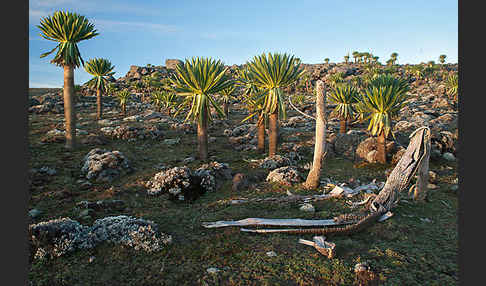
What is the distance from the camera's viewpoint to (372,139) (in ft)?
50.7

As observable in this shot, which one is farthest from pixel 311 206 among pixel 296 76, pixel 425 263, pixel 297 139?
pixel 297 139

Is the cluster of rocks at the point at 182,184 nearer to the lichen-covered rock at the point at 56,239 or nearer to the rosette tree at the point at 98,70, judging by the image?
the lichen-covered rock at the point at 56,239

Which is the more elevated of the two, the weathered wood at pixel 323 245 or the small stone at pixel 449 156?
the small stone at pixel 449 156

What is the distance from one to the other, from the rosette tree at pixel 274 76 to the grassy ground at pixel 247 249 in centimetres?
558

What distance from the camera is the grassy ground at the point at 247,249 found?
4.62 meters

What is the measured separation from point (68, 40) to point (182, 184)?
14181 mm

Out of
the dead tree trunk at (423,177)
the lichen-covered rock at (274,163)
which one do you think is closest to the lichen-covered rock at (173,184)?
the lichen-covered rock at (274,163)

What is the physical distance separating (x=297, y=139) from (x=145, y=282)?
17730 millimetres

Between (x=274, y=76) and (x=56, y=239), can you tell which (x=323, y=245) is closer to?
(x=56, y=239)

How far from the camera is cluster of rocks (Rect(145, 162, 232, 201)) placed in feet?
32.3

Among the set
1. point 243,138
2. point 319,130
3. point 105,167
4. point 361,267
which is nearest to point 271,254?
point 361,267

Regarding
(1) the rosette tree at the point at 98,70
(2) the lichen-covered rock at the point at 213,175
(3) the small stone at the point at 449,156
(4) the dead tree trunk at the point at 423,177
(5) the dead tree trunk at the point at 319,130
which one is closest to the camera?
(4) the dead tree trunk at the point at 423,177

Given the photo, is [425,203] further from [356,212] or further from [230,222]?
[230,222]

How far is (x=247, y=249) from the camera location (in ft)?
18.4
